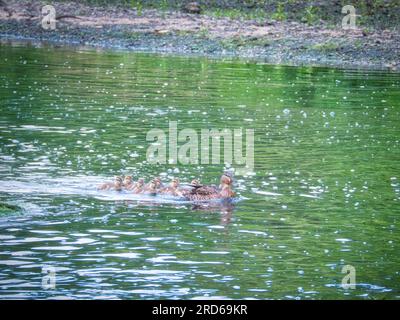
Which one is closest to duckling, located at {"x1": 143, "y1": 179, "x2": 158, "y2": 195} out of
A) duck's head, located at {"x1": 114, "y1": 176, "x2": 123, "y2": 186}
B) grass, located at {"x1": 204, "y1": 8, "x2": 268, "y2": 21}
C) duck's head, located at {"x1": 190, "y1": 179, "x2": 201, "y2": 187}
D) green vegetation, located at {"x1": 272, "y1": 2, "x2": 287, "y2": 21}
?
duck's head, located at {"x1": 114, "y1": 176, "x2": 123, "y2": 186}

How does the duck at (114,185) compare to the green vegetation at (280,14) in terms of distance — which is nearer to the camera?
the duck at (114,185)

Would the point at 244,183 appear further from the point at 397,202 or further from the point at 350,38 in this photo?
the point at 350,38

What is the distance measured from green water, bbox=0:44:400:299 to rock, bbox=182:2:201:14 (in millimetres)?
18478

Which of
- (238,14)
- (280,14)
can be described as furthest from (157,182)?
(238,14)

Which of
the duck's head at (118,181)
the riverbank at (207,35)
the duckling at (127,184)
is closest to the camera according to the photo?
the duck's head at (118,181)

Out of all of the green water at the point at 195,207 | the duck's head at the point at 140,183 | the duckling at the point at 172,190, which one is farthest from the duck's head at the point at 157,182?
the green water at the point at 195,207

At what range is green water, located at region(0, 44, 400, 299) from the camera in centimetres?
1755

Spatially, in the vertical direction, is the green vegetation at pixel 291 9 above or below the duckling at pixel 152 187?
above

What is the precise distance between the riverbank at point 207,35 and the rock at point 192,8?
582mm

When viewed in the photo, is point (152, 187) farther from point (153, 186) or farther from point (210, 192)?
point (210, 192)

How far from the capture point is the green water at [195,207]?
17.5 m

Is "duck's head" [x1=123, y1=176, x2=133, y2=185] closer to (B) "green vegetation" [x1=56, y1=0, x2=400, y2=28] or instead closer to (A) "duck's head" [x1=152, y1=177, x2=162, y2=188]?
(A) "duck's head" [x1=152, y1=177, x2=162, y2=188]

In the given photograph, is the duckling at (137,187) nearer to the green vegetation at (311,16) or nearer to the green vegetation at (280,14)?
the green vegetation at (311,16)

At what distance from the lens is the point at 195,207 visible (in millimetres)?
22953
